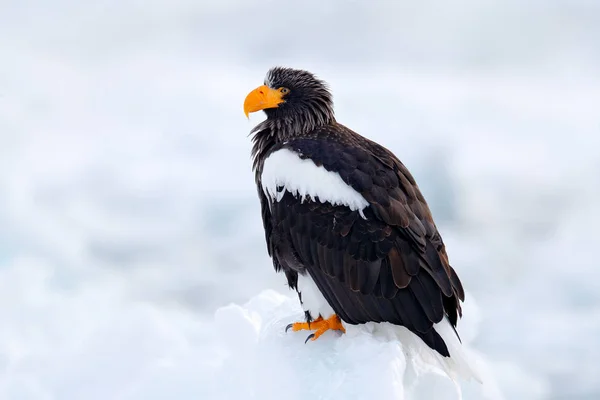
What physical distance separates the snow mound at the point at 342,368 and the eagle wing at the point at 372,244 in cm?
23

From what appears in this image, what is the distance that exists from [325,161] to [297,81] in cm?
103

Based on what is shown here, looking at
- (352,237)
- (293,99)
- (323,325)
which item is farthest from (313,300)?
(293,99)

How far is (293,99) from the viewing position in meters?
6.24

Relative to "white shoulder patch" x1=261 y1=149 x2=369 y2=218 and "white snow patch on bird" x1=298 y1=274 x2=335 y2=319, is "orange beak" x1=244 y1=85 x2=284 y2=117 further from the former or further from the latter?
"white snow patch on bird" x1=298 y1=274 x2=335 y2=319

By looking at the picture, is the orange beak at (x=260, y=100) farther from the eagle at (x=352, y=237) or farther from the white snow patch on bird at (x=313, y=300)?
the white snow patch on bird at (x=313, y=300)

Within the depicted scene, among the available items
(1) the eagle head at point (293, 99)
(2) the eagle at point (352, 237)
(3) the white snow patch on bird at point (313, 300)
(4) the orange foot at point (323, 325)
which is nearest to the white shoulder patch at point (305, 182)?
(2) the eagle at point (352, 237)

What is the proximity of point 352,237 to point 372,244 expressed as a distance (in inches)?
6.5

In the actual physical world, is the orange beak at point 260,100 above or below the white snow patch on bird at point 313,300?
above

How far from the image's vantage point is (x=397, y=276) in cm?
534

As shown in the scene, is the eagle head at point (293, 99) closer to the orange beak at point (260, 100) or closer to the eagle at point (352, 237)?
the orange beak at point (260, 100)

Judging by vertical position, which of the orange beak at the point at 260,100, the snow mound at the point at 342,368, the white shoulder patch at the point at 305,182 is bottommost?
the snow mound at the point at 342,368

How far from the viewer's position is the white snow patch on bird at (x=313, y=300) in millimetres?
5762

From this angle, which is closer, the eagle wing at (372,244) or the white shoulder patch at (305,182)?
the eagle wing at (372,244)

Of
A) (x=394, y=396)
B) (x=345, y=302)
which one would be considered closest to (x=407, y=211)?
(x=345, y=302)
